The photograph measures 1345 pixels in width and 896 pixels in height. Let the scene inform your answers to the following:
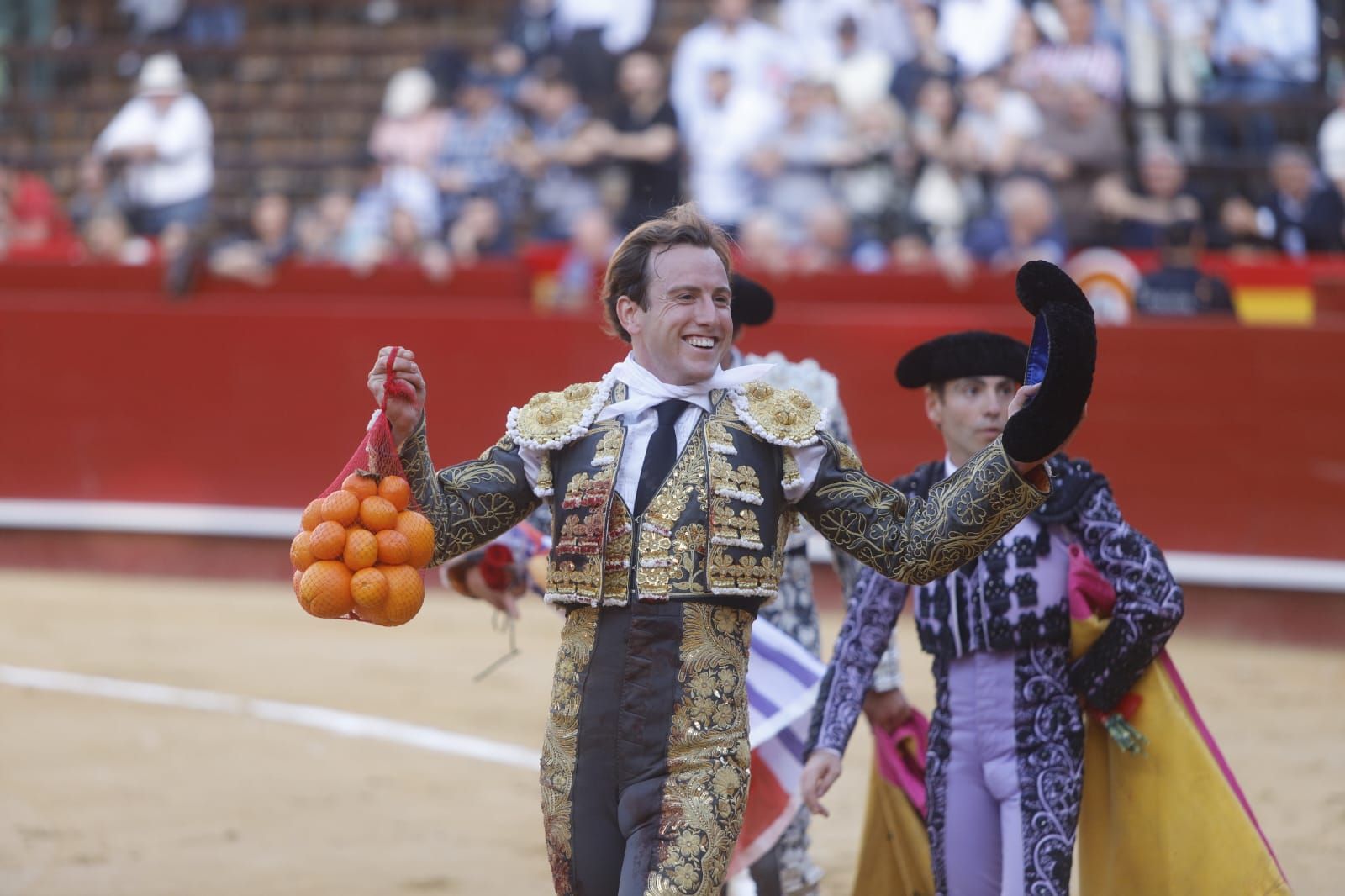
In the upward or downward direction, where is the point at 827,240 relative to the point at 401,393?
upward

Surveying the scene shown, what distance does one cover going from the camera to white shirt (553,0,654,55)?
11188 millimetres

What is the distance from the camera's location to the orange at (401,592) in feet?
8.80

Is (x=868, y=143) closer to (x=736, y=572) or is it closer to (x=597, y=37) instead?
(x=597, y=37)

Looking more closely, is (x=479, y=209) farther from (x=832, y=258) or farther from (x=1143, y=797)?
(x=1143, y=797)

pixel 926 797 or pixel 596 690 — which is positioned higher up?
pixel 596 690

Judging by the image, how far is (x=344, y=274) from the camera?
33.9ft

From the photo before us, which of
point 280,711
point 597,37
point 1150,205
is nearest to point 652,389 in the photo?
point 280,711

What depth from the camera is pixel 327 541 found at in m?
2.69

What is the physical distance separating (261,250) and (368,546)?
27.2 feet

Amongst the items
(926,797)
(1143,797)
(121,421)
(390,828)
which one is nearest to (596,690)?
(926,797)

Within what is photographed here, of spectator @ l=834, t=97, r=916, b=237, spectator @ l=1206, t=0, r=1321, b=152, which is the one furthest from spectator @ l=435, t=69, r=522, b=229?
spectator @ l=1206, t=0, r=1321, b=152

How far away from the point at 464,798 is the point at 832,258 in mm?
4763

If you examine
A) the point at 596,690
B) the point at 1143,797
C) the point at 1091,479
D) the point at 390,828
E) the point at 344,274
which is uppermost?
the point at 344,274

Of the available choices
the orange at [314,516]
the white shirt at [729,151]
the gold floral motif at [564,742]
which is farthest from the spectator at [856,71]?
the orange at [314,516]
